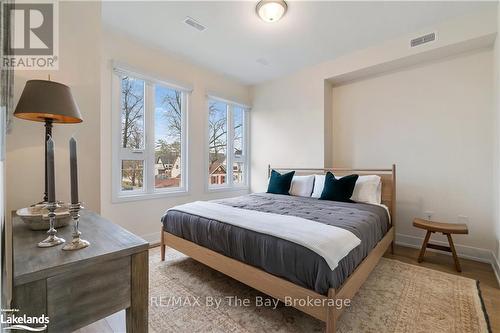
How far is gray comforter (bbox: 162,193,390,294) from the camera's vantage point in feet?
4.81

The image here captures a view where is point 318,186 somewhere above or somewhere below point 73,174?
below

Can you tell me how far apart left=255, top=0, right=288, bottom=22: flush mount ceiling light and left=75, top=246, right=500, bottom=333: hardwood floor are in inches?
117

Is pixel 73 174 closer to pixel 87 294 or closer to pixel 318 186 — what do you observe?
pixel 87 294

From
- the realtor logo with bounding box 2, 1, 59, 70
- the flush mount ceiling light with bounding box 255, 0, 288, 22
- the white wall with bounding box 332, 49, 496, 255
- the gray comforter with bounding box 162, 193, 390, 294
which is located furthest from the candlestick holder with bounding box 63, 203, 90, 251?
the white wall with bounding box 332, 49, 496, 255

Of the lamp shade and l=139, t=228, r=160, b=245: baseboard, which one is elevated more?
the lamp shade

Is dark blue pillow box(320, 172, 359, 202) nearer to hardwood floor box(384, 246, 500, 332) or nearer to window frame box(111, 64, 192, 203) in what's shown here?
hardwood floor box(384, 246, 500, 332)

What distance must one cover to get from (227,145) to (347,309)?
10.9 feet

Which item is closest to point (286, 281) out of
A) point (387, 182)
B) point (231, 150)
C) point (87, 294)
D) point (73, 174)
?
point (87, 294)

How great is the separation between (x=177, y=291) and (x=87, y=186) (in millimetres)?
1151

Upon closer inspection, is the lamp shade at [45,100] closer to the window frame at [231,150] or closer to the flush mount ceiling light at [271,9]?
the flush mount ceiling light at [271,9]

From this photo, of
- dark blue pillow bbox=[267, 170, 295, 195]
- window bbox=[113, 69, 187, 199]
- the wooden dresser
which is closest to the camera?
the wooden dresser

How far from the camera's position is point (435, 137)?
3.04 m

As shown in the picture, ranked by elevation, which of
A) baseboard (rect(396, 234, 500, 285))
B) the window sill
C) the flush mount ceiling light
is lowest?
baseboard (rect(396, 234, 500, 285))

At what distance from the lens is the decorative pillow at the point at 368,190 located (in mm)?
2904
